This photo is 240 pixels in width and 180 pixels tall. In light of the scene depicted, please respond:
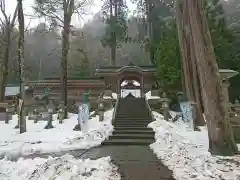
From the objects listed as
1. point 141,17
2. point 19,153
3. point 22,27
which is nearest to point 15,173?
point 19,153

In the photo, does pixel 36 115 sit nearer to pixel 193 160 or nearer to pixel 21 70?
pixel 21 70

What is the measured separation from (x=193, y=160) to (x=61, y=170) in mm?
2963

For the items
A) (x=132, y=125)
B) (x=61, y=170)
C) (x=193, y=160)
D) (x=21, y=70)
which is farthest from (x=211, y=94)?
(x=21, y=70)

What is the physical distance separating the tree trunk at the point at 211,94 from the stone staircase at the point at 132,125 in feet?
9.85

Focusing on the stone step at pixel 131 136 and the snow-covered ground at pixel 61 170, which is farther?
the stone step at pixel 131 136

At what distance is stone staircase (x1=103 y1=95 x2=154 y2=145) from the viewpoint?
9906mm

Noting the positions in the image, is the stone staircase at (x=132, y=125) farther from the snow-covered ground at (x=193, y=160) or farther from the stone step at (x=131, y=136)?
the snow-covered ground at (x=193, y=160)

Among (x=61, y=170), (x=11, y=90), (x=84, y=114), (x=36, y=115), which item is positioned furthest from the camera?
(x=11, y=90)

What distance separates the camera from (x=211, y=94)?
7082 millimetres

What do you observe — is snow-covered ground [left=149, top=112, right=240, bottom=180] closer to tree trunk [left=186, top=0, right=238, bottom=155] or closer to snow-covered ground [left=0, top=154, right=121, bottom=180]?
tree trunk [left=186, top=0, right=238, bottom=155]

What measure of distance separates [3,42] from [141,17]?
1449 centimetres

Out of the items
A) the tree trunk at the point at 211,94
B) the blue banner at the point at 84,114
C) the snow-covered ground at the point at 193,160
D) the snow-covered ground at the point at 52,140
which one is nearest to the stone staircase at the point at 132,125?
the snow-covered ground at the point at 52,140

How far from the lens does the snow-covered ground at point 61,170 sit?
5.28 metres

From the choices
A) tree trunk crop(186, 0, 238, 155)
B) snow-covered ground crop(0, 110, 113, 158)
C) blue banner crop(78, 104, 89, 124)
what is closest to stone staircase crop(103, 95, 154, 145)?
snow-covered ground crop(0, 110, 113, 158)
